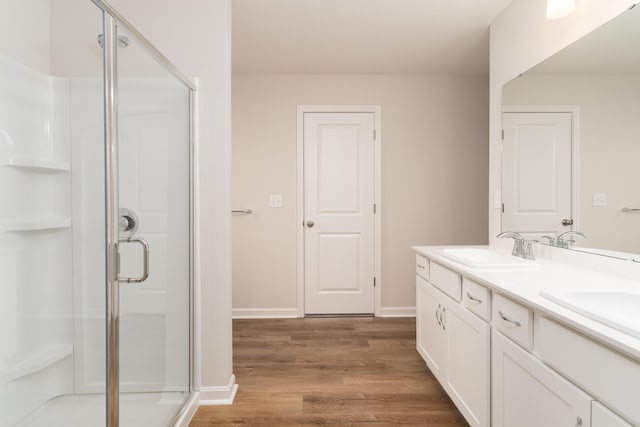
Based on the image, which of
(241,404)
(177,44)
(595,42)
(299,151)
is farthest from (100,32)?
(299,151)

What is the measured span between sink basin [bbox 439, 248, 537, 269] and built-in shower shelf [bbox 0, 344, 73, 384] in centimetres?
176

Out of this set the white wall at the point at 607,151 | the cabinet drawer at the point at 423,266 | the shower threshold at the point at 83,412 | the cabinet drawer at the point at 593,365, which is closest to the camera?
the cabinet drawer at the point at 593,365

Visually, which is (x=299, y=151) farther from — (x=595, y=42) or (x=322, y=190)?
(x=595, y=42)

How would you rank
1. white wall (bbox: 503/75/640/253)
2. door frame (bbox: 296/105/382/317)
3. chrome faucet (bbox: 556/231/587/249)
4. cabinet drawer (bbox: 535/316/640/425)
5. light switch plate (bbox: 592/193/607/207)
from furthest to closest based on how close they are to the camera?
door frame (bbox: 296/105/382/317), chrome faucet (bbox: 556/231/587/249), light switch plate (bbox: 592/193/607/207), white wall (bbox: 503/75/640/253), cabinet drawer (bbox: 535/316/640/425)

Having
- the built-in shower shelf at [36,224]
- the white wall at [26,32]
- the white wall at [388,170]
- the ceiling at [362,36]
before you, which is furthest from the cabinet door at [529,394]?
the white wall at [388,170]

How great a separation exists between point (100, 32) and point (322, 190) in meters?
2.54

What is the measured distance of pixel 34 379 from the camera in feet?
4.12

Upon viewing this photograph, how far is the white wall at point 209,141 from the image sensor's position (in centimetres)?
209

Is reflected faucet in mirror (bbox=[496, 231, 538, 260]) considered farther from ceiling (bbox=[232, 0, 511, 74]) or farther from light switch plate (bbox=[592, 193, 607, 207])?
ceiling (bbox=[232, 0, 511, 74])

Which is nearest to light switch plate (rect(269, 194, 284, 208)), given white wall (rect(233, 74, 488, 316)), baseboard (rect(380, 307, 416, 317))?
white wall (rect(233, 74, 488, 316))

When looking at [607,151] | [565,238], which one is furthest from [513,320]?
[607,151]

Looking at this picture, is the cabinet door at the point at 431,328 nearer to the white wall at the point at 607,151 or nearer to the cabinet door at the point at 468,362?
the cabinet door at the point at 468,362

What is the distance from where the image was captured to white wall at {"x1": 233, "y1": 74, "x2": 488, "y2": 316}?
3.64 metres

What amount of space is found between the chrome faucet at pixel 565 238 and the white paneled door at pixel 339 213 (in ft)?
6.23
